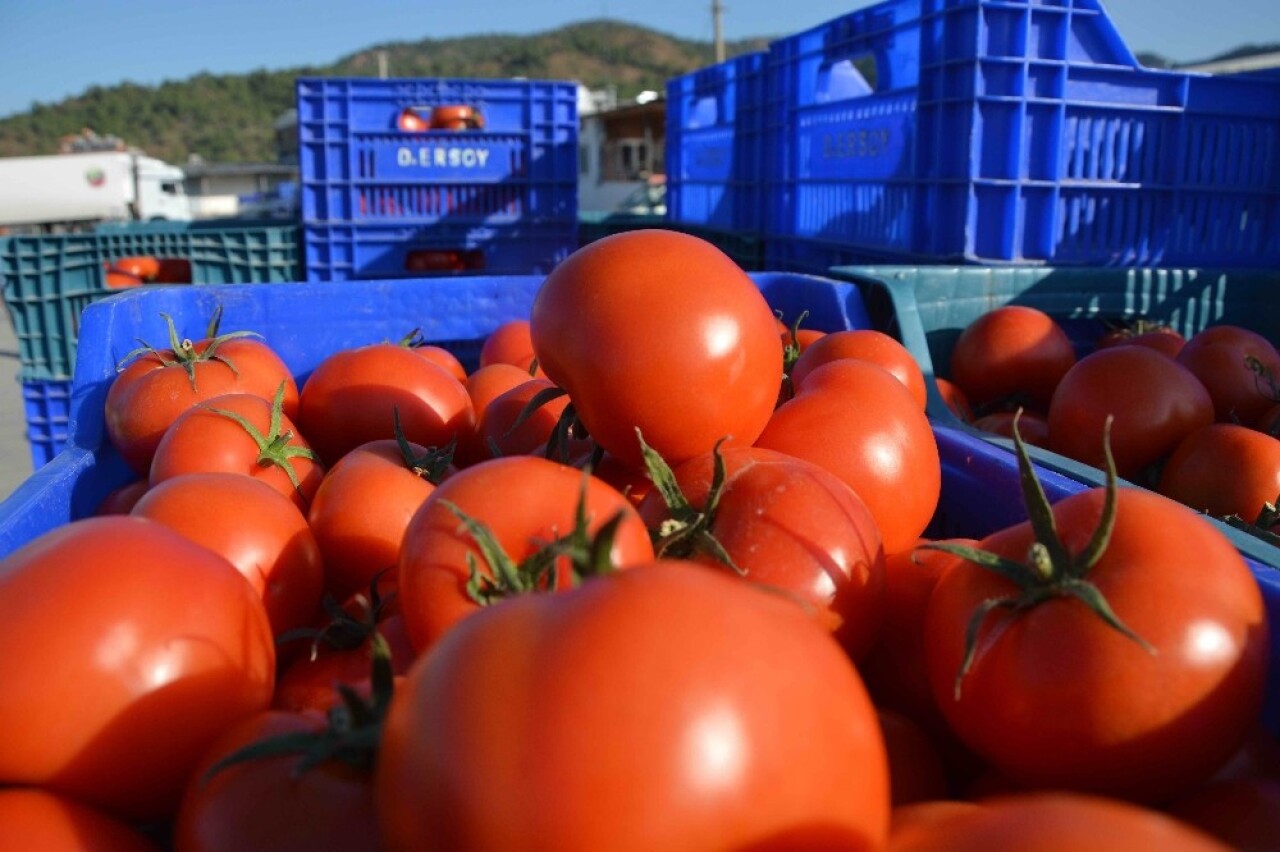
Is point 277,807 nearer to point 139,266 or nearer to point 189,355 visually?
point 189,355

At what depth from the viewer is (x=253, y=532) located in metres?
1.20

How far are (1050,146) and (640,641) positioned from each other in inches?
119

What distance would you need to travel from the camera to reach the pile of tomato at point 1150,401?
73.2 inches

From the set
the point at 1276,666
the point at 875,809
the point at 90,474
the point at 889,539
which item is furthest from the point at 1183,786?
the point at 90,474

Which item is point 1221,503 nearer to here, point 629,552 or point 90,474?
point 629,552

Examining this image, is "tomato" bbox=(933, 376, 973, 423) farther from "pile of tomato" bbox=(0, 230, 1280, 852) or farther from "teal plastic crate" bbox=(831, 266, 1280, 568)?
"pile of tomato" bbox=(0, 230, 1280, 852)

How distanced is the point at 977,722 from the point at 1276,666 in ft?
1.30

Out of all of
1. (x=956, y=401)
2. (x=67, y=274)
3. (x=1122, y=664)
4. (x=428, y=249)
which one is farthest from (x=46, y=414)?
(x=1122, y=664)

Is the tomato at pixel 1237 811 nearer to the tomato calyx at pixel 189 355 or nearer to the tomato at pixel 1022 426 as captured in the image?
the tomato at pixel 1022 426

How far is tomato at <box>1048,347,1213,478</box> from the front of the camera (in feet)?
6.64

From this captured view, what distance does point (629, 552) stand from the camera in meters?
0.85

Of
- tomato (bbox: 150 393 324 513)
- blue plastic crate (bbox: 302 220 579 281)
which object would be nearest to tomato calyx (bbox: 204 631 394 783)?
tomato (bbox: 150 393 324 513)

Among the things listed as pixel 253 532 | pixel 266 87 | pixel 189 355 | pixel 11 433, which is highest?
pixel 266 87

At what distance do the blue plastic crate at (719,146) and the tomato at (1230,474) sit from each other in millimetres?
2873
